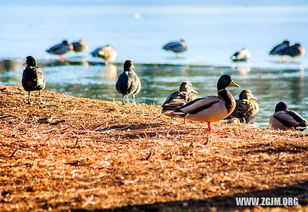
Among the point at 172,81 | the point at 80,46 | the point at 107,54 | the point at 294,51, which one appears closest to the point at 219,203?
the point at 172,81

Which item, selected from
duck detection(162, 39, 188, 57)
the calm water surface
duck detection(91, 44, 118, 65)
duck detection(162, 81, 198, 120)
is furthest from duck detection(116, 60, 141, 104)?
duck detection(162, 39, 188, 57)

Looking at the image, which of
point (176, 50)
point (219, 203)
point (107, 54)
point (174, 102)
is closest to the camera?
point (219, 203)

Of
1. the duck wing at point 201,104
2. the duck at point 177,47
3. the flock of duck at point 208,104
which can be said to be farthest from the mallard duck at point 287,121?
the duck at point 177,47

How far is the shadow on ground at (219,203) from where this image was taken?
4312 millimetres

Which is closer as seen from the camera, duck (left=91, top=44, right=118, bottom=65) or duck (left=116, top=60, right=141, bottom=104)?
duck (left=116, top=60, right=141, bottom=104)

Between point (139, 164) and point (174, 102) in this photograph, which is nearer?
point (139, 164)

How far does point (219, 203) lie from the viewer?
445 cm

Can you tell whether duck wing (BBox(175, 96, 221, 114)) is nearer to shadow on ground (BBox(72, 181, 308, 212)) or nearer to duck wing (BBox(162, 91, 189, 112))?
duck wing (BBox(162, 91, 189, 112))

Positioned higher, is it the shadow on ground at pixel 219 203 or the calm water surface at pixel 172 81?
the calm water surface at pixel 172 81

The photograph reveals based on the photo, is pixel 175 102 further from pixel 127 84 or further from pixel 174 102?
→ pixel 127 84

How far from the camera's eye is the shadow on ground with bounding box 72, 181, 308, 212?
4312mm

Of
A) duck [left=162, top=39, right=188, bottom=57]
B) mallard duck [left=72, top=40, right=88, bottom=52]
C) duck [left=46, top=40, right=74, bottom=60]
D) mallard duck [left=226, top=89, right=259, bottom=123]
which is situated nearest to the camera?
mallard duck [left=226, top=89, right=259, bottom=123]

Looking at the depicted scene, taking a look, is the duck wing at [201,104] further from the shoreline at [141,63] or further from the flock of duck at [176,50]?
the flock of duck at [176,50]

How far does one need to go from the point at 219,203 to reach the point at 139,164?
58.1 inches
